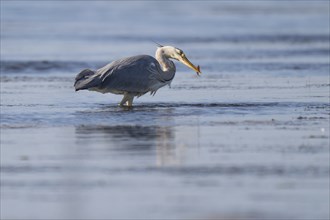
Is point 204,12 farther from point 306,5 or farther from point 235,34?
point 235,34

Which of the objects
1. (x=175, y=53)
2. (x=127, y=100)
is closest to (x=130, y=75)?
(x=127, y=100)

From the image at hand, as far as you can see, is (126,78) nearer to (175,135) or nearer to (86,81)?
(86,81)

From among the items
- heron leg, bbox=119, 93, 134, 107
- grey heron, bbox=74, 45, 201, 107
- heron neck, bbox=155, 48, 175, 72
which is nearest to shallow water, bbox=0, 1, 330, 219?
heron leg, bbox=119, 93, 134, 107

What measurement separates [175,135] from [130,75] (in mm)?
3315

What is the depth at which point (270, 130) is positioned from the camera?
1270 cm

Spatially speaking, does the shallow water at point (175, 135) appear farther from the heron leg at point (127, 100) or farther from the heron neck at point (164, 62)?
the heron neck at point (164, 62)

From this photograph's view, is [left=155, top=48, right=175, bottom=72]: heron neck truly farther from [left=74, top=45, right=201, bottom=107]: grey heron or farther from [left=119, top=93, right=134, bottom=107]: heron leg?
[left=119, top=93, right=134, bottom=107]: heron leg

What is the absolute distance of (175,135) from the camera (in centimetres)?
1249

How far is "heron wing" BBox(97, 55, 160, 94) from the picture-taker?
15547 millimetres

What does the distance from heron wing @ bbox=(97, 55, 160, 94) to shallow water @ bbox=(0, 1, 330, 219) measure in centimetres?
32

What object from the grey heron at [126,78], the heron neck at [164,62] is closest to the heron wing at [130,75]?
the grey heron at [126,78]

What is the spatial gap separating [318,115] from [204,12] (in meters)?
26.1

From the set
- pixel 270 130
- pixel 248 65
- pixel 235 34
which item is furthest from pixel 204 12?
pixel 270 130

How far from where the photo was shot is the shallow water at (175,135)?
8.78 metres
